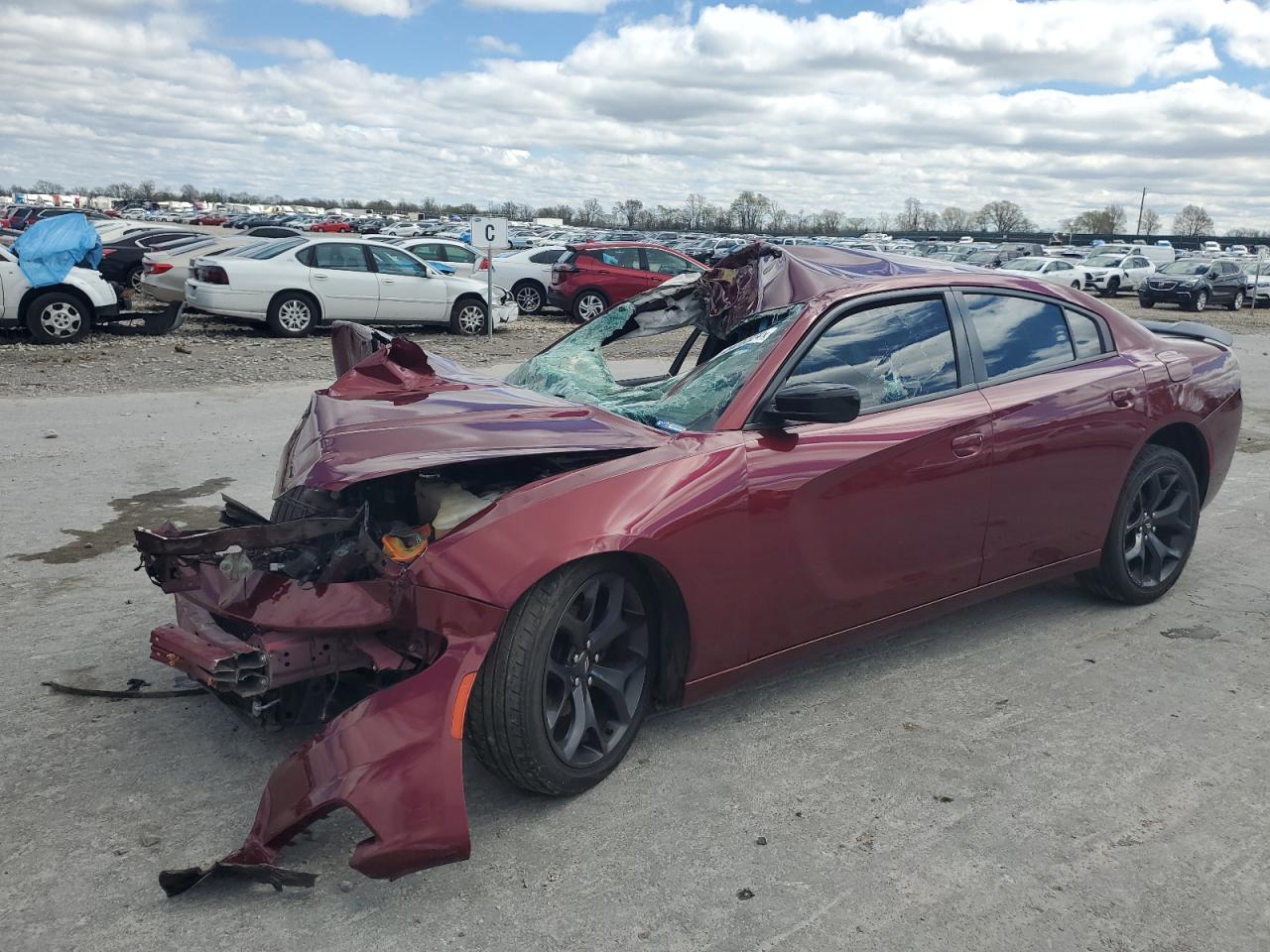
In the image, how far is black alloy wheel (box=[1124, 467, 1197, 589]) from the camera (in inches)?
192

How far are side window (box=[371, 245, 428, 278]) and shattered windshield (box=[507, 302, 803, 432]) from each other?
12567 millimetres

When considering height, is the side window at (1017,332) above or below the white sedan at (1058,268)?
above

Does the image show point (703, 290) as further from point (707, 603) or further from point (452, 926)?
point (452, 926)

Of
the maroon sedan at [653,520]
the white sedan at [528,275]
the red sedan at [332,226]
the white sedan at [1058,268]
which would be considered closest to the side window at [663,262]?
the white sedan at [528,275]

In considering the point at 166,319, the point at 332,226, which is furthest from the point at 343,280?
the point at 332,226

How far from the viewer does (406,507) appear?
3559 mm

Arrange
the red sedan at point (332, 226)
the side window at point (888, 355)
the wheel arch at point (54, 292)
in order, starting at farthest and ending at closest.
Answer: the red sedan at point (332, 226) < the wheel arch at point (54, 292) < the side window at point (888, 355)

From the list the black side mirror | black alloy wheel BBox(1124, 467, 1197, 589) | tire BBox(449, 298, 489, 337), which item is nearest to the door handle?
the black side mirror

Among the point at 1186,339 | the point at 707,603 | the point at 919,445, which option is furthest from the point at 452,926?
the point at 1186,339

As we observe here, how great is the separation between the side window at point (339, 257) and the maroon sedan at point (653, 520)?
1227cm

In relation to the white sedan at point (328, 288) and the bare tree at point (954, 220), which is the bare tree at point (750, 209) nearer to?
the bare tree at point (954, 220)

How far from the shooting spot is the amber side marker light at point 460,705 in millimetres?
2805

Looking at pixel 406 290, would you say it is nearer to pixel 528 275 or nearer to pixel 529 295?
pixel 528 275

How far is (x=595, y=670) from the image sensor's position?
3309mm
